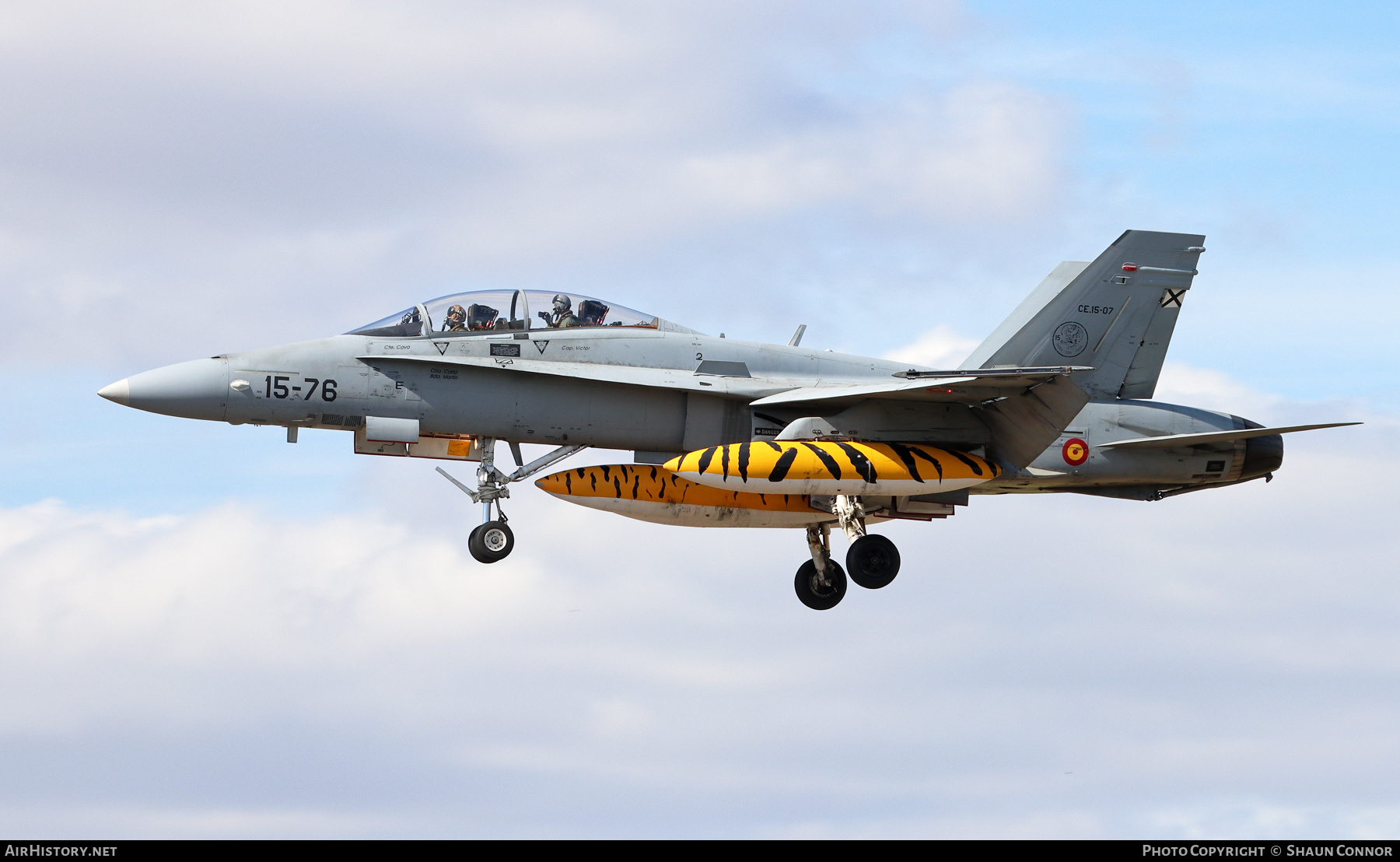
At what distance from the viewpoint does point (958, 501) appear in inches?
919

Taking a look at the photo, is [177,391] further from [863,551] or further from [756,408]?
[863,551]

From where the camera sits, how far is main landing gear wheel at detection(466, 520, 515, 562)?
21.7 meters

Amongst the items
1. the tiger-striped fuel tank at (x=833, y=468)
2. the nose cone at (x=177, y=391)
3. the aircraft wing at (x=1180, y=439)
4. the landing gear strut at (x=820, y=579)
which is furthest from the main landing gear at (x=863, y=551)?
the nose cone at (x=177, y=391)

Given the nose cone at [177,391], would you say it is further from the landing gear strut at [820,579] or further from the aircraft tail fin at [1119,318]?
the aircraft tail fin at [1119,318]

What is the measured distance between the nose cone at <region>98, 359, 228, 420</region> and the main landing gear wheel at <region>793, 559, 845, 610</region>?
867 cm

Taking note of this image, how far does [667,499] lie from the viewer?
23.5 metres

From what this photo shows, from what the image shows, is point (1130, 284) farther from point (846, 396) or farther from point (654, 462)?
point (654, 462)

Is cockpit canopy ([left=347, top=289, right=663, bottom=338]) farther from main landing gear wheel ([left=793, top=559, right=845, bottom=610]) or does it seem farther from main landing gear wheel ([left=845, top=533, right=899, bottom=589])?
main landing gear wheel ([left=793, top=559, right=845, bottom=610])
